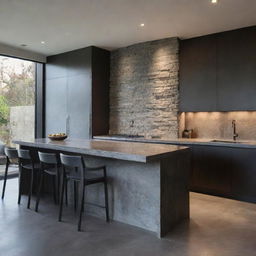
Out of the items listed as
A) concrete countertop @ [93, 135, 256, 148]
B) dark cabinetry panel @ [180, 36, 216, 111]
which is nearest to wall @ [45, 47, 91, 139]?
concrete countertop @ [93, 135, 256, 148]

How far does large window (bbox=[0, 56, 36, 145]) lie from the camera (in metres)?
5.73

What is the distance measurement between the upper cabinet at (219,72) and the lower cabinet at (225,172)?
2.89 ft

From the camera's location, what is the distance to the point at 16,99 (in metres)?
6.02

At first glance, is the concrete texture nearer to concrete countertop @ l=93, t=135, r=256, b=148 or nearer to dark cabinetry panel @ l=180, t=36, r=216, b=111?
concrete countertop @ l=93, t=135, r=256, b=148

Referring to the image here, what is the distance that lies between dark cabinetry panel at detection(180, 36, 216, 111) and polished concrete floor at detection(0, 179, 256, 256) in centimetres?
204

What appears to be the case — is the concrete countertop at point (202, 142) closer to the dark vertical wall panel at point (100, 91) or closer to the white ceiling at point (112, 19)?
the dark vertical wall panel at point (100, 91)

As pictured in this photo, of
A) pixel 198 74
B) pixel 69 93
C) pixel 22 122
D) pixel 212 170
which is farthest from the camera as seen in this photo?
pixel 22 122

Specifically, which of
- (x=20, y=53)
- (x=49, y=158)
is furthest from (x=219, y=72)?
(x=20, y=53)

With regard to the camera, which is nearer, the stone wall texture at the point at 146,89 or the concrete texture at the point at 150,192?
the concrete texture at the point at 150,192

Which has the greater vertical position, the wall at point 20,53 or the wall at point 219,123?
the wall at point 20,53

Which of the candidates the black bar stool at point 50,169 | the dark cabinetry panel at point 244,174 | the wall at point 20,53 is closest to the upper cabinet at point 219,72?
the dark cabinetry panel at point 244,174

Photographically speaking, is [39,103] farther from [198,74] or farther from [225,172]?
[225,172]

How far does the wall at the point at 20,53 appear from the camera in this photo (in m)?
5.50

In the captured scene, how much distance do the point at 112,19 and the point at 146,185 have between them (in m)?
2.76
